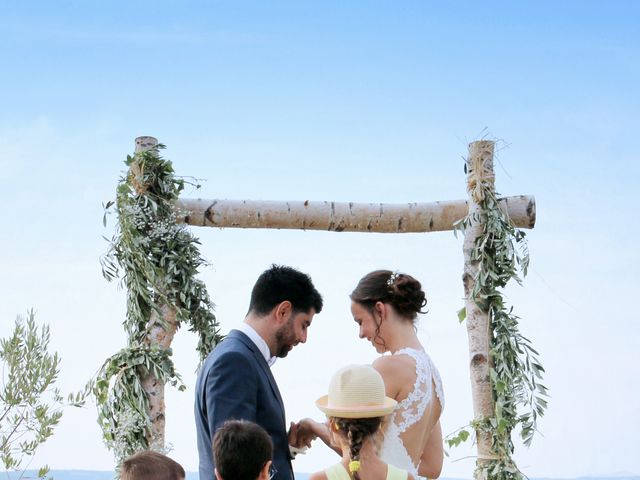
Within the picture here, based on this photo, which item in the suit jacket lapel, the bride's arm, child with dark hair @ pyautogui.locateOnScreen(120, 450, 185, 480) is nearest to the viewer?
child with dark hair @ pyautogui.locateOnScreen(120, 450, 185, 480)

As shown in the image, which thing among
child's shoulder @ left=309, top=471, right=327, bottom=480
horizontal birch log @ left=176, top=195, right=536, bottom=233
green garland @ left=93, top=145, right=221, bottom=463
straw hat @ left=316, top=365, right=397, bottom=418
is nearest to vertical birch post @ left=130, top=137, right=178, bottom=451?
green garland @ left=93, top=145, right=221, bottom=463

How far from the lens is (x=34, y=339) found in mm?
6203

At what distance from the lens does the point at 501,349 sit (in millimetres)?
5789

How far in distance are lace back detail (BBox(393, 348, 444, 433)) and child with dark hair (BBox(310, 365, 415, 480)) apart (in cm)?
43

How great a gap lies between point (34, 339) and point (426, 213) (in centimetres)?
325

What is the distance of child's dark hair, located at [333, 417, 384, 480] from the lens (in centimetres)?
266

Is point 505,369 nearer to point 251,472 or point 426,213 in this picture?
point 426,213

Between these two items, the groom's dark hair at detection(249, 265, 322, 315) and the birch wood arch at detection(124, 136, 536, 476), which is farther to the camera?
the birch wood arch at detection(124, 136, 536, 476)

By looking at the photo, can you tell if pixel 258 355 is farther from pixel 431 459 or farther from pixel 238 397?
pixel 431 459

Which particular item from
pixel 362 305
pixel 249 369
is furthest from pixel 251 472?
pixel 362 305

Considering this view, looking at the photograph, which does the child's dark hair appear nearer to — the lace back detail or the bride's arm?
the lace back detail

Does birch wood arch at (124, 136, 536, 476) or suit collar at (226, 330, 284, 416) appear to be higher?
birch wood arch at (124, 136, 536, 476)

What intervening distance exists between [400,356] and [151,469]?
108 cm

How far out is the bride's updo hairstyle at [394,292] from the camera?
3.28 m
